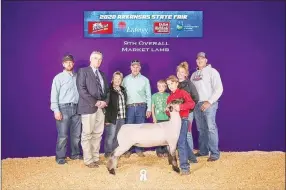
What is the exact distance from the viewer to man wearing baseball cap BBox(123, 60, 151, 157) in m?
4.75

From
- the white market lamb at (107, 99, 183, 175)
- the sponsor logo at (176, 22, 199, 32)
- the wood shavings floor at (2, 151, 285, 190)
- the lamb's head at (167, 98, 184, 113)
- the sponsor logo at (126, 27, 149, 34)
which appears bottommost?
the wood shavings floor at (2, 151, 285, 190)

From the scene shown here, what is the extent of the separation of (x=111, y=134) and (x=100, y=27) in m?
1.50

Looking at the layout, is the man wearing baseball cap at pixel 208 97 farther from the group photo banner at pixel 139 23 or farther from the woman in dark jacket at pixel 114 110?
the woman in dark jacket at pixel 114 110

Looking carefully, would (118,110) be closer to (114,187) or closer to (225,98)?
(114,187)

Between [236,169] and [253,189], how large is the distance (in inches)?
27.3

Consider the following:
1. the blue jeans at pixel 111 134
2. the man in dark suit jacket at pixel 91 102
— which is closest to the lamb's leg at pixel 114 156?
the man in dark suit jacket at pixel 91 102

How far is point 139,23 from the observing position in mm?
4914

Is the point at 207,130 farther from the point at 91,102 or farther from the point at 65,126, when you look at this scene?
the point at 65,126

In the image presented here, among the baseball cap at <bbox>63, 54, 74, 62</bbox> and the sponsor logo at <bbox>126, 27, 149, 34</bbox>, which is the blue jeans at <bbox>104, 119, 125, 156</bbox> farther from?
the sponsor logo at <bbox>126, 27, 149, 34</bbox>

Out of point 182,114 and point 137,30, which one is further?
point 137,30

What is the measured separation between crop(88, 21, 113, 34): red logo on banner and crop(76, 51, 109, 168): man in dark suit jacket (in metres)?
0.79

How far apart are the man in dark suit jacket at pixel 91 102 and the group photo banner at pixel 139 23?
80cm

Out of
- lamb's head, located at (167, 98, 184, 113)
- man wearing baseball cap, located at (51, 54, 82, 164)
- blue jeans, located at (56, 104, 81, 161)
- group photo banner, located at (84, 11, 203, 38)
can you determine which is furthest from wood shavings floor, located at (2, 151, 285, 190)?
group photo banner, located at (84, 11, 203, 38)

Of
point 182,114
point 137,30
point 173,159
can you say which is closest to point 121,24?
point 137,30
